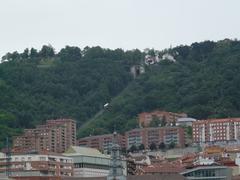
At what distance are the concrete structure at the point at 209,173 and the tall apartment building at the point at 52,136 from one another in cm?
5859

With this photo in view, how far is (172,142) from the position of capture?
197250 mm

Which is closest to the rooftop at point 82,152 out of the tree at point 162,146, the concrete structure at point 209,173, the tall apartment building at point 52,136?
the tall apartment building at point 52,136

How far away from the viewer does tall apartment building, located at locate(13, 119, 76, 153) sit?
18925 centimetres

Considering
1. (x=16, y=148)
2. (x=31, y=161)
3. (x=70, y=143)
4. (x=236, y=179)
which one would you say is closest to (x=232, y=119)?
(x=70, y=143)

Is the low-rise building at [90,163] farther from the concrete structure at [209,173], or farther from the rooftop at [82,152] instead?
the concrete structure at [209,173]

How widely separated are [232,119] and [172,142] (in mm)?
7834

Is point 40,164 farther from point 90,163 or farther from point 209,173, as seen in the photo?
point 209,173

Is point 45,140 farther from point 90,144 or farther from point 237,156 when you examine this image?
point 237,156

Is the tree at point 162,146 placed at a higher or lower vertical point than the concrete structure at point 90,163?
higher

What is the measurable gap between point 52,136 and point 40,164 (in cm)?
4865

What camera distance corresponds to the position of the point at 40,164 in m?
148

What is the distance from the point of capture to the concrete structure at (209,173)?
128000mm

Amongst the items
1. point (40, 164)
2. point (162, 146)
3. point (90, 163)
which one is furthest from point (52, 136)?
point (40, 164)

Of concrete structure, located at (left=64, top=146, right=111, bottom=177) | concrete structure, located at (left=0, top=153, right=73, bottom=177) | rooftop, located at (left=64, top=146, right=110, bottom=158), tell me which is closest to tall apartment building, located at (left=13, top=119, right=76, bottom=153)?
rooftop, located at (left=64, top=146, right=110, bottom=158)
